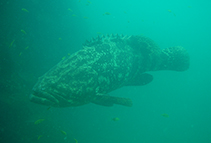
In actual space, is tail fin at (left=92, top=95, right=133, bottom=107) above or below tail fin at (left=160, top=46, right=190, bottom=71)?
below

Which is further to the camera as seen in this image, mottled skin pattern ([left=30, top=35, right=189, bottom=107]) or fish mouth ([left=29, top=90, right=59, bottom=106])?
mottled skin pattern ([left=30, top=35, right=189, bottom=107])

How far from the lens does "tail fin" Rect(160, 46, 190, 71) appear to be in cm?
720

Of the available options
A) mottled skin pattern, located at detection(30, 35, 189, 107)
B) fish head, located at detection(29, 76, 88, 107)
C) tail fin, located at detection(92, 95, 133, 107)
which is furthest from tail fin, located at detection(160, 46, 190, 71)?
fish head, located at detection(29, 76, 88, 107)

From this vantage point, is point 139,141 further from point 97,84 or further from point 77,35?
point 77,35

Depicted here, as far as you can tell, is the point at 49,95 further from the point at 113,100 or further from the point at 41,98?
the point at 113,100

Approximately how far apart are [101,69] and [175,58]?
4.92 meters

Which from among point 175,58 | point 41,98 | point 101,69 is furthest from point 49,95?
point 175,58

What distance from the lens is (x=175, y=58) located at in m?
7.21

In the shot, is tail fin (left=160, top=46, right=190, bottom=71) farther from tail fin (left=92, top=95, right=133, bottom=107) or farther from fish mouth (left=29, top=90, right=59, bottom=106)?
fish mouth (left=29, top=90, right=59, bottom=106)

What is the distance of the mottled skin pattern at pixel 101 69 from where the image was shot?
12.4 feet

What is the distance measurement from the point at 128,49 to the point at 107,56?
1594 millimetres

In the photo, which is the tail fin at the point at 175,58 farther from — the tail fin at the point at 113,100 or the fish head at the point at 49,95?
the fish head at the point at 49,95

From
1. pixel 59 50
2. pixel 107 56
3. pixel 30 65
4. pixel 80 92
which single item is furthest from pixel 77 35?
pixel 80 92

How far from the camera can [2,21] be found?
9.80 meters
